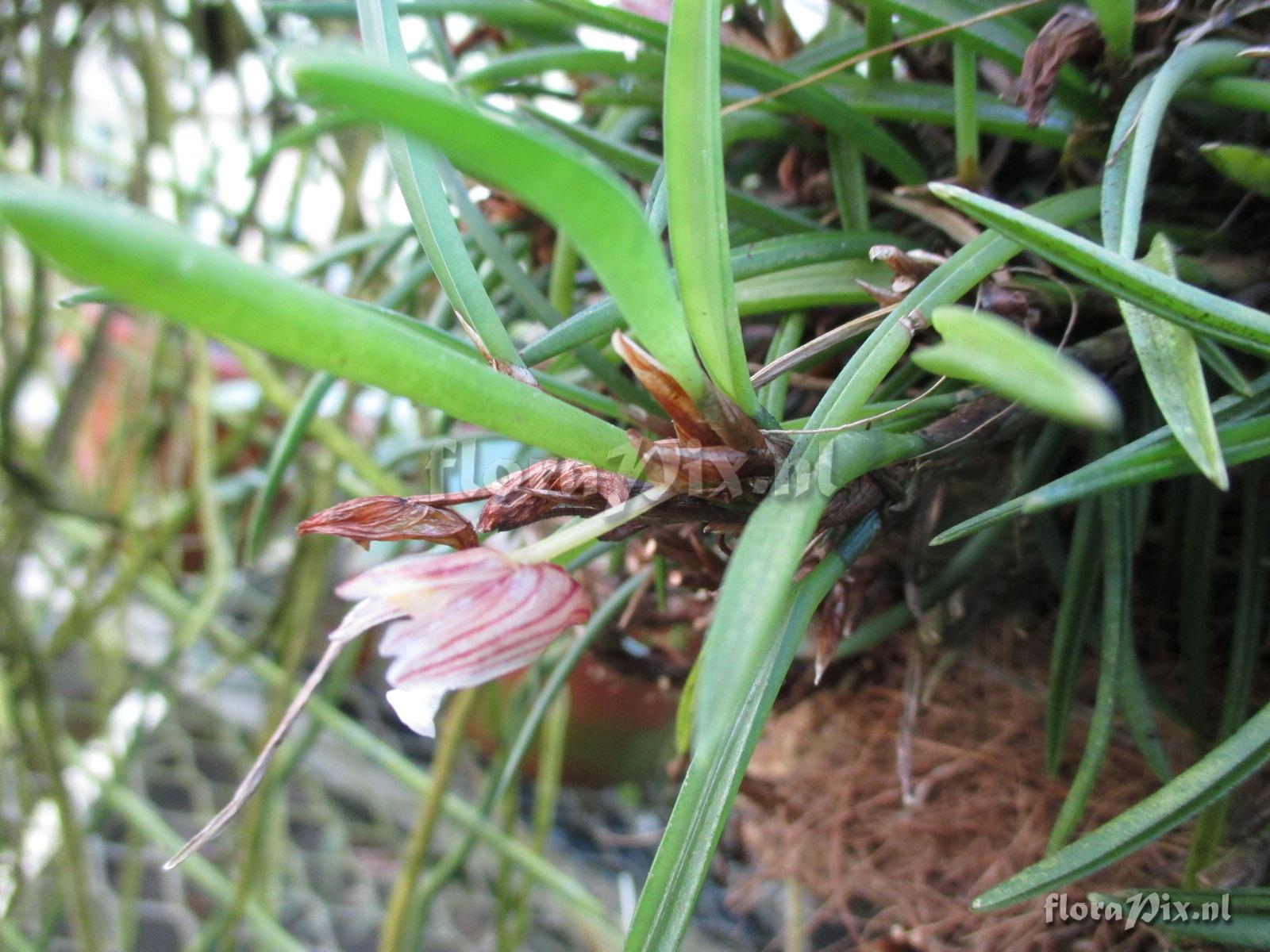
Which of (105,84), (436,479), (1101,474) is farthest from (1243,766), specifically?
(105,84)

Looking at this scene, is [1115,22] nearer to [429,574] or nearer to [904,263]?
[904,263]

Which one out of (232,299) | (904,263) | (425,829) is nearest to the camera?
(232,299)

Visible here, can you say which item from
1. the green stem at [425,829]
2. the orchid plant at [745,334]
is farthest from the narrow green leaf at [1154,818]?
the green stem at [425,829]

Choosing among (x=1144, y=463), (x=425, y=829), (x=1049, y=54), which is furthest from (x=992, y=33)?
(x=425, y=829)

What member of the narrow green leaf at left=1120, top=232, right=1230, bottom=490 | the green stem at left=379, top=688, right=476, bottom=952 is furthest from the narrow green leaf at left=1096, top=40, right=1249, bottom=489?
the green stem at left=379, top=688, right=476, bottom=952

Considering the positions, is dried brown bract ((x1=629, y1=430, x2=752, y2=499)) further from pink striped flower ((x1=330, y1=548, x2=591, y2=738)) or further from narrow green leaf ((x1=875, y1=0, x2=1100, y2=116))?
narrow green leaf ((x1=875, y1=0, x2=1100, y2=116))

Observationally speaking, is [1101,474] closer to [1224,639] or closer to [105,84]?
[1224,639]
